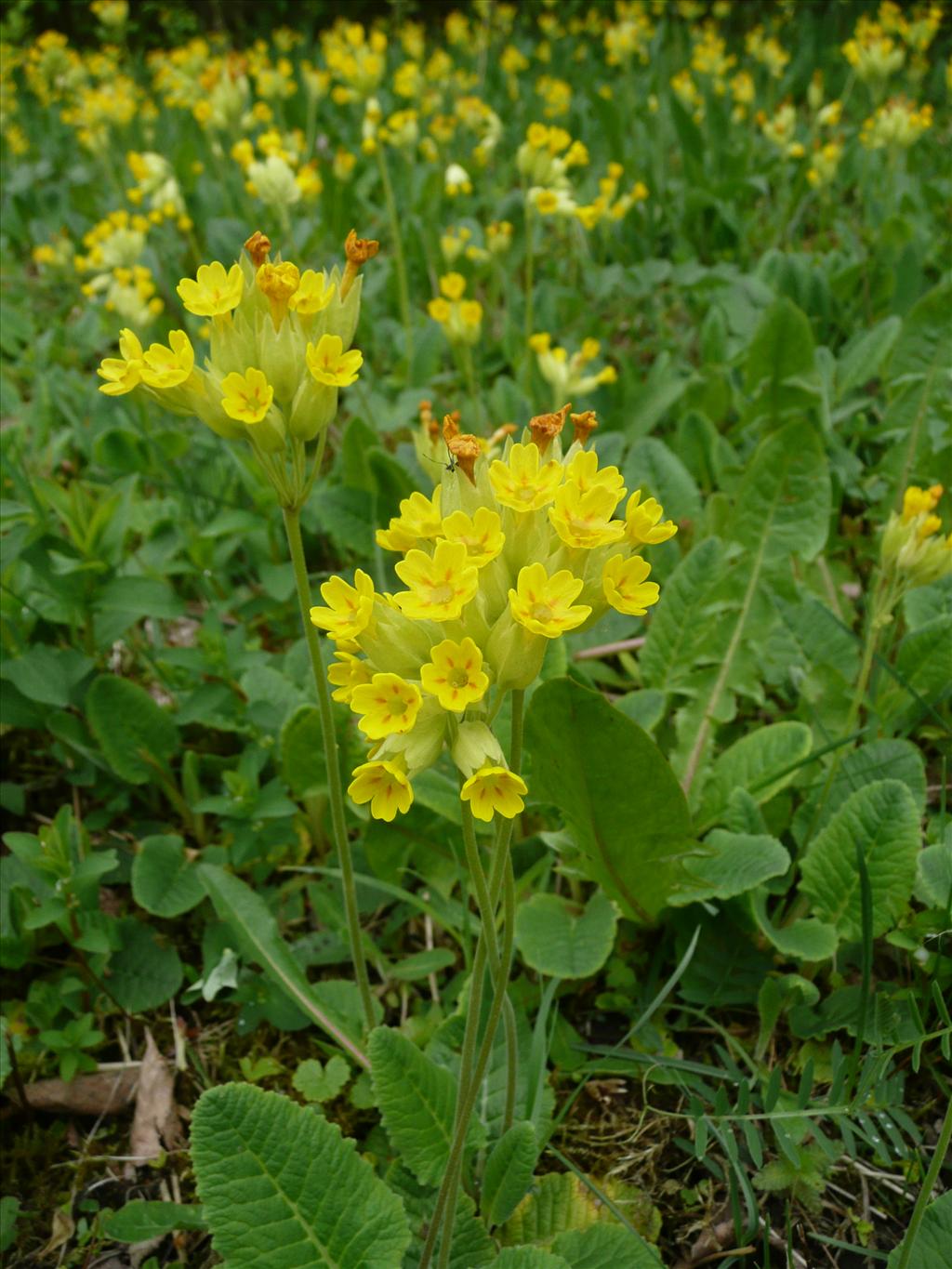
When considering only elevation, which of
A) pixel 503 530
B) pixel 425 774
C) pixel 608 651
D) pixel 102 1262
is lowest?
pixel 102 1262

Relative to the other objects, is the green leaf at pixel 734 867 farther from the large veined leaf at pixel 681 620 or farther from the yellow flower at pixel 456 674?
the yellow flower at pixel 456 674

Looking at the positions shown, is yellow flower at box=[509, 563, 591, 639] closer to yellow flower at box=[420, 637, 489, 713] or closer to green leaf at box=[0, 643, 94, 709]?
yellow flower at box=[420, 637, 489, 713]

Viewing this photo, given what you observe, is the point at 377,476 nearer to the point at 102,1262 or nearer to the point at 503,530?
the point at 503,530

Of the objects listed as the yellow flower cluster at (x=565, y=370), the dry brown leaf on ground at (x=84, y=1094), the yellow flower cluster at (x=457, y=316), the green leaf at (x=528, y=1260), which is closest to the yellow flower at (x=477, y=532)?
the green leaf at (x=528, y=1260)

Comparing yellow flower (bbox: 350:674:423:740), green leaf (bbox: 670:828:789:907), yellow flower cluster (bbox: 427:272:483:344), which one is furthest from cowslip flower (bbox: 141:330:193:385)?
yellow flower cluster (bbox: 427:272:483:344)

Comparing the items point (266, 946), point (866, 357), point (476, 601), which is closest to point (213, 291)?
point (476, 601)

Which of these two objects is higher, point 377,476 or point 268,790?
point 377,476

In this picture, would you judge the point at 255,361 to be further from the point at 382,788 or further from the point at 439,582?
the point at 382,788

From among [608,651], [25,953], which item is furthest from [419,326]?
[25,953]
